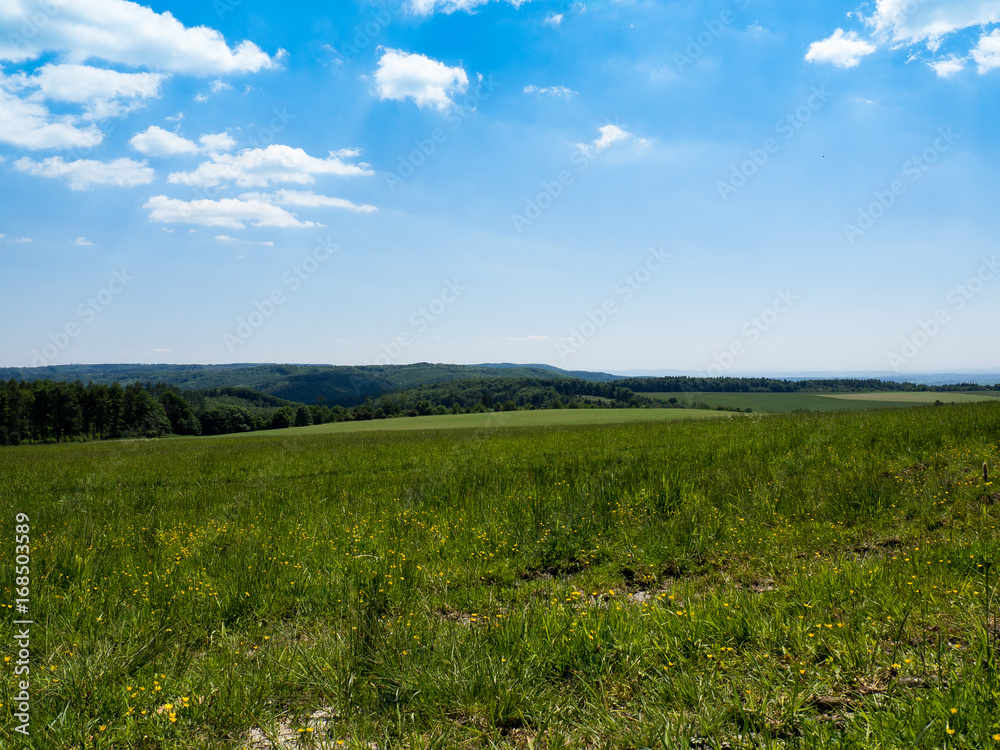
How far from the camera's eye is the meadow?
113 inches

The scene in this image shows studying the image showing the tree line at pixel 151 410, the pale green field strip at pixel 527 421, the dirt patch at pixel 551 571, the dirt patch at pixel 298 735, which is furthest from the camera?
the tree line at pixel 151 410

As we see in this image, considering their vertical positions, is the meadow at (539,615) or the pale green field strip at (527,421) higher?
the meadow at (539,615)

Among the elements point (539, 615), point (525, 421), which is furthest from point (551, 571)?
point (525, 421)

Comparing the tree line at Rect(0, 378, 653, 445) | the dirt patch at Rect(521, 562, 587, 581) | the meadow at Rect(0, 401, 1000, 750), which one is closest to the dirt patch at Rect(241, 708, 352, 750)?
the meadow at Rect(0, 401, 1000, 750)

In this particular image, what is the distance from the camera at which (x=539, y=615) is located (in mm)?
4023

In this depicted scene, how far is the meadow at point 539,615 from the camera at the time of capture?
2877 mm

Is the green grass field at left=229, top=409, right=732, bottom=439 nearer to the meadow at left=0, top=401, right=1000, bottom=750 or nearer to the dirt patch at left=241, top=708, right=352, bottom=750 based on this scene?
Result: the meadow at left=0, top=401, right=1000, bottom=750

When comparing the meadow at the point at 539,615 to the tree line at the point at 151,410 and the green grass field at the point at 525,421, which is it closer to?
the green grass field at the point at 525,421

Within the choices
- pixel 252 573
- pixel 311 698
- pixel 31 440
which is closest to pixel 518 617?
pixel 311 698

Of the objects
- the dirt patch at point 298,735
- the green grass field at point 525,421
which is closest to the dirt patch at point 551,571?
the dirt patch at point 298,735

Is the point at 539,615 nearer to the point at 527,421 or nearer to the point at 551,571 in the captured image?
the point at 551,571

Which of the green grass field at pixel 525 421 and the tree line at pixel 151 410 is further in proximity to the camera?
the tree line at pixel 151 410

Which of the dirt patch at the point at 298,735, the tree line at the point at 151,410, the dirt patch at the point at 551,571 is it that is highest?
the dirt patch at the point at 298,735

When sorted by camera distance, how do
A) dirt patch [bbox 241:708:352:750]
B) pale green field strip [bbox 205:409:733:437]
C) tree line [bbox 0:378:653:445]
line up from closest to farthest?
dirt patch [bbox 241:708:352:750] < pale green field strip [bbox 205:409:733:437] < tree line [bbox 0:378:653:445]
